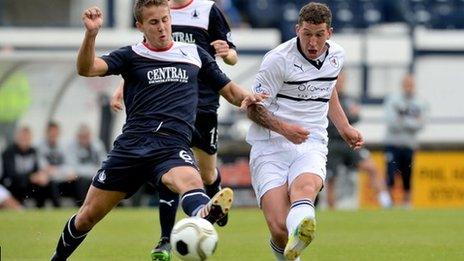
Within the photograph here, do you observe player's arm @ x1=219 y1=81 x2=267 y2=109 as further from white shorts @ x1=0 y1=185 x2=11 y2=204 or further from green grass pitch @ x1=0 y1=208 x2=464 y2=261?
white shorts @ x1=0 y1=185 x2=11 y2=204

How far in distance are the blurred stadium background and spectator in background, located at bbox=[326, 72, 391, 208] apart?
77 cm

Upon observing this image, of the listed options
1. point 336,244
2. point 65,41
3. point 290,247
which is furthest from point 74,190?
point 290,247

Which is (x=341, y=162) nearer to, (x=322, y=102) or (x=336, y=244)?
(x=336, y=244)

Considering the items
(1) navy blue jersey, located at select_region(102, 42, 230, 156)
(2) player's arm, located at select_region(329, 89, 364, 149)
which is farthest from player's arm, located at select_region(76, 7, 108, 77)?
(2) player's arm, located at select_region(329, 89, 364, 149)

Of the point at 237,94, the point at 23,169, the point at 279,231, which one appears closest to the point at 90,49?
the point at 237,94

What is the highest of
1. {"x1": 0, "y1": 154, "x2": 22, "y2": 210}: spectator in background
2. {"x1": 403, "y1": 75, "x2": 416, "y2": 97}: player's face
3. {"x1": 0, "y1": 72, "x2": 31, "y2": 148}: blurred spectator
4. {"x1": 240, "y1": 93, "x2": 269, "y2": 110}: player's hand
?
{"x1": 240, "y1": 93, "x2": 269, "y2": 110}: player's hand

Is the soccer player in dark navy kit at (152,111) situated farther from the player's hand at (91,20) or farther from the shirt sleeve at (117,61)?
the player's hand at (91,20)

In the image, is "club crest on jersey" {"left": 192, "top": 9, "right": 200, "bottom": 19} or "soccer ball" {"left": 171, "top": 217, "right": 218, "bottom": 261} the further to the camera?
"club crest on jersey" {"left": 192, "top": 9, "right": 200, "bottom": 19}

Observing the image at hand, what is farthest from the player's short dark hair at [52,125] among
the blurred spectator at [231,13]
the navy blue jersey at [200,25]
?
the navy blue jersey at [200,25]

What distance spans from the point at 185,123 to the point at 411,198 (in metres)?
13.4

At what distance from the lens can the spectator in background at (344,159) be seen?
818 inches

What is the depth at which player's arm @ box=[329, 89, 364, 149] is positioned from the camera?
10.1 metres

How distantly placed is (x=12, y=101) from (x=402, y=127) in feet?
21.4

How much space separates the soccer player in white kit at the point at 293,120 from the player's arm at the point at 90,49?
1.22 meters
